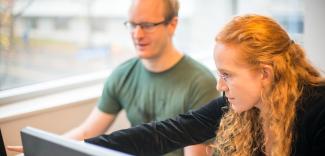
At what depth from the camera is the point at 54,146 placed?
0.80 meters

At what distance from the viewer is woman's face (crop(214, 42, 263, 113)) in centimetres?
111

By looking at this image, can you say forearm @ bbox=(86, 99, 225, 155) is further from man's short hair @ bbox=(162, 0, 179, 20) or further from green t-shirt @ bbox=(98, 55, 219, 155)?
man's short hair @ bbox=(162, 0, 179, 20)

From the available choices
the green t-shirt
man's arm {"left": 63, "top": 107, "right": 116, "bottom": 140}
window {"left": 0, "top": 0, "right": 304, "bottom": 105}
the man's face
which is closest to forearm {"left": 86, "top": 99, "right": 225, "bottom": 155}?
the green t-shirt

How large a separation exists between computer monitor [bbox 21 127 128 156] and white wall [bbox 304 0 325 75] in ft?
5.37

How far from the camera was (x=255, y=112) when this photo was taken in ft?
4.30

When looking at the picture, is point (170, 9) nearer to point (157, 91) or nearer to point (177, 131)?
point (157, 91)

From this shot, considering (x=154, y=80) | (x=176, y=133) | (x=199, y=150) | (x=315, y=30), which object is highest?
(x=315, y=30)

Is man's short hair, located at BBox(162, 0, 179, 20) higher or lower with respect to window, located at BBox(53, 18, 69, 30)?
higher

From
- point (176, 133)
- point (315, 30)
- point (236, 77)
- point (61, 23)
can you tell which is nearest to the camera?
point (236, 77)

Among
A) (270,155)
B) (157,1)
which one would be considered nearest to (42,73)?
(157,1)

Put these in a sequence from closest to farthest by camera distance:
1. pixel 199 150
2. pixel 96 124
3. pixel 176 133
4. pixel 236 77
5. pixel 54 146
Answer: pixel 54 146, pixel 236 77, pixel 176 133, pixel 199 150, pixel 96 124

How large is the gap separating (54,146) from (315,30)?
5.55ft

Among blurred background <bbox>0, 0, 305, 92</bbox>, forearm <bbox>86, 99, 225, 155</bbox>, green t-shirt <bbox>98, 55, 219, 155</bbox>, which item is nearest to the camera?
forearm <bbox>86, 99, 225, 155</bbox>

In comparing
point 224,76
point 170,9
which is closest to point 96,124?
point 170,9
